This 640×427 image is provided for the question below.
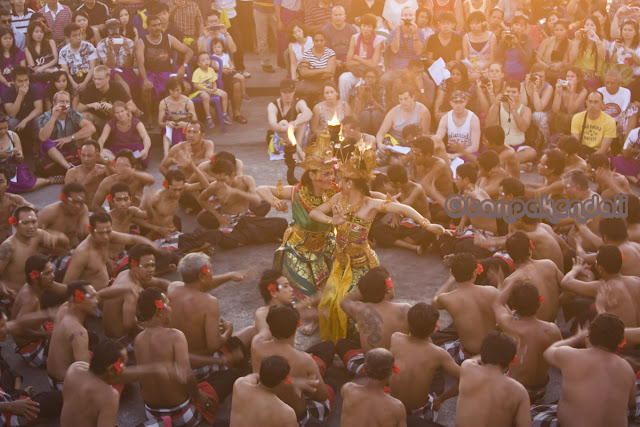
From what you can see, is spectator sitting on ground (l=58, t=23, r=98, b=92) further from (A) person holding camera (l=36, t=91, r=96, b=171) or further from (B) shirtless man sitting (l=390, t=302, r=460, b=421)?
(B) shirtless man sitting (l=390, t=302, r=460, b=421)

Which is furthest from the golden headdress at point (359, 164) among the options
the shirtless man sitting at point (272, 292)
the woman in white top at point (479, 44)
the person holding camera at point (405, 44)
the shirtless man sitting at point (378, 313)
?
the woman in white top at point (479, 44)

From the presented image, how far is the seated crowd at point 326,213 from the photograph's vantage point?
475 cm

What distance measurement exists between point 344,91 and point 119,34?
3.44 m

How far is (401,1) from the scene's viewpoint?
11.8 metres

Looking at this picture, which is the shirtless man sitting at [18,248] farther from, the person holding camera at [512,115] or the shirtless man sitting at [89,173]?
the person holding camera at [512,115]

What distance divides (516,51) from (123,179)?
6.06 metres

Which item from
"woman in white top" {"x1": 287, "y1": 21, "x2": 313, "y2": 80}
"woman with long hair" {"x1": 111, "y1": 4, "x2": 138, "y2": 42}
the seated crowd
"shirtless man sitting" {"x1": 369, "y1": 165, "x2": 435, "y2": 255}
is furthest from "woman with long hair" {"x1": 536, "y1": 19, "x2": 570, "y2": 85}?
"woman with long hair" {"x1": 111, "y1": 4, "x2": 138, "y2": 42}

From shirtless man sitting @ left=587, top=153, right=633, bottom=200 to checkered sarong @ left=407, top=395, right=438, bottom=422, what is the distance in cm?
336

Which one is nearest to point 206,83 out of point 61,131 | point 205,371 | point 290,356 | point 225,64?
point 225,64

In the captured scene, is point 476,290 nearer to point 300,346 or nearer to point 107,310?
point 300,346

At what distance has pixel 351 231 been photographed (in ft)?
19.2

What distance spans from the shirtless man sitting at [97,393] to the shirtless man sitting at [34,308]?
145cm

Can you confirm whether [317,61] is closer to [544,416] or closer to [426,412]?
[426,412]

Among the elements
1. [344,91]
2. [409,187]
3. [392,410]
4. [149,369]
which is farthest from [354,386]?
[344,91]
